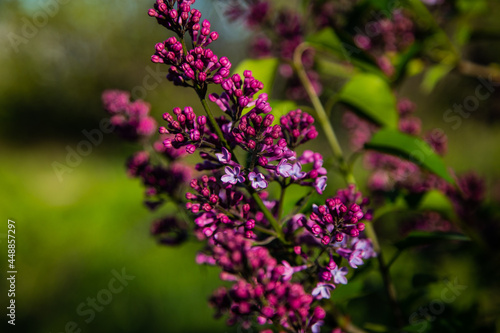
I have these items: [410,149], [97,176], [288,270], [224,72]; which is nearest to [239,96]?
[224,72]

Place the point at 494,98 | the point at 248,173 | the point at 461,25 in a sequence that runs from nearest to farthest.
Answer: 1. the point at 248,173
2. the point at 461,25
3. the point at 494,98

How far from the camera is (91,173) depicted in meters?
Answer: 7.38

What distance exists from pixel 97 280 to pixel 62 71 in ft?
23.8

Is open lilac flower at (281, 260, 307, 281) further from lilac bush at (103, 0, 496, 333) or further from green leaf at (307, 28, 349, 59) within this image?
green leaf at (307, 28, 349, 59)

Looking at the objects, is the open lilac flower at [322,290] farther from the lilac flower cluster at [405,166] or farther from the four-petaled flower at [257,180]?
the lilac flower cluster at [405,166]

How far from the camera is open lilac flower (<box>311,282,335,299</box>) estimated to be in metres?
0.57

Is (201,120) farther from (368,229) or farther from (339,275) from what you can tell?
(368,229)

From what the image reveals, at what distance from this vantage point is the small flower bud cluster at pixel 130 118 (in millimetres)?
895

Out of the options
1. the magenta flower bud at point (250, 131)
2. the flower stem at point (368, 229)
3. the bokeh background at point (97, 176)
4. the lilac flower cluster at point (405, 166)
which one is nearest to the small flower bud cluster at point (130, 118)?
the bokeh background at point (97, 176)

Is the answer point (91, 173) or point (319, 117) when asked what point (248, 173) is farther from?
point (91, 173)

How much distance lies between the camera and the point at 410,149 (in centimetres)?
75

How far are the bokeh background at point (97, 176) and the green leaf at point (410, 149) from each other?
0.32 meters

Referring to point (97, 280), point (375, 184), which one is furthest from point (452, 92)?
point (97, 280)

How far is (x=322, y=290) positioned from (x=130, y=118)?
0.57m
